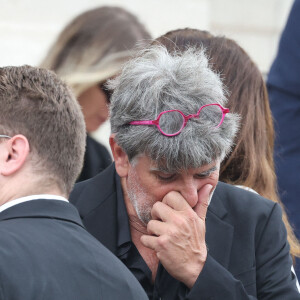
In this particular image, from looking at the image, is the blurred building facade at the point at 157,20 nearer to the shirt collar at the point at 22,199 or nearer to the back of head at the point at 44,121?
the back of head at the point at 44,121

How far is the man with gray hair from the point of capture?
2.71 metres

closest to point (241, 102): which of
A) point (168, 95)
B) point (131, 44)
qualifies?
point (168, 95)

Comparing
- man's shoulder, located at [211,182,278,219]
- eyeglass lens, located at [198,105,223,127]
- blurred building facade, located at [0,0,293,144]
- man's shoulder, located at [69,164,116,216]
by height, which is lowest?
blurred building facade, located at [0,0,293,144]

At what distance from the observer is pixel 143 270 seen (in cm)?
288

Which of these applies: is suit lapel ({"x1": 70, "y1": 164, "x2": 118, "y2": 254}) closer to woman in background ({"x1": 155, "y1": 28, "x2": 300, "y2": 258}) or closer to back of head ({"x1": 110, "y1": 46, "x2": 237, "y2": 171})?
→ back of head ({"x1": 110, "y1": 46, "x2": 237, "y2": 171})

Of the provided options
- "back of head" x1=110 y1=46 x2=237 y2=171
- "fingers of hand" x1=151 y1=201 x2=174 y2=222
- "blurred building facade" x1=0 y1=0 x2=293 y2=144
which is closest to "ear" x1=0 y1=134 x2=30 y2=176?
"back of head" x1=110 y1=46 x2=237 y2=171

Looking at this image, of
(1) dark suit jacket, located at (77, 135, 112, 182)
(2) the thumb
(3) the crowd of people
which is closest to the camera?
(3) the crowd of people

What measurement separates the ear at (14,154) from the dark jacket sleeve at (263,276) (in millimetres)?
749

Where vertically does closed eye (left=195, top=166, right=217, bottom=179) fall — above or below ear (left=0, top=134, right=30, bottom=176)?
below

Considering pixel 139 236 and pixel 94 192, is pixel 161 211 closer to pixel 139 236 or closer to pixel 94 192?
pixel 139 236

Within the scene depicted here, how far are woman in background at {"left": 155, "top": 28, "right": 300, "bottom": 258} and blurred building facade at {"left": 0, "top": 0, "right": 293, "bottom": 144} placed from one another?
5.56 feet

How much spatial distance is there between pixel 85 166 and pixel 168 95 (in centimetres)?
156

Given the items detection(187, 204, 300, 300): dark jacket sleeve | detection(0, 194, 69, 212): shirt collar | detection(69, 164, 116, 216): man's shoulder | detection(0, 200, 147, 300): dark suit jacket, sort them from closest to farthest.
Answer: detection(0, 200, 147, 300): dark suit jacket
detection(0, 194, 69, 212): shirt collar
detection(187, 204, 300, 300): dark jacket sleeve
detection(69, 164, 116, 216): man's shoulder

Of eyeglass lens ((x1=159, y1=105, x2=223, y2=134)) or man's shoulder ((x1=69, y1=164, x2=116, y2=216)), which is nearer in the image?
eyeglass lens ((x1=159, y1=105, x2=223, y2=134))
